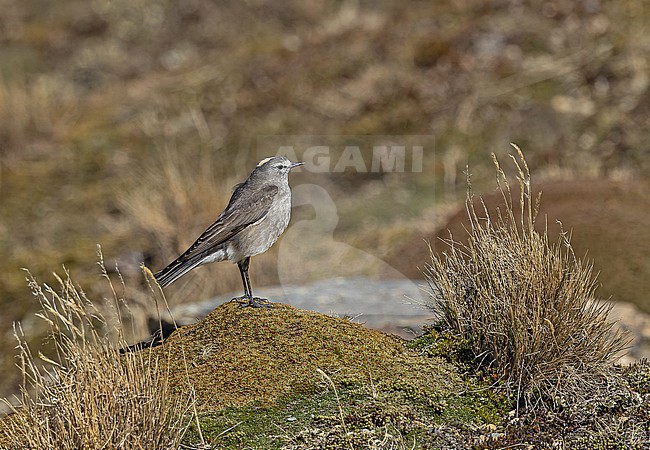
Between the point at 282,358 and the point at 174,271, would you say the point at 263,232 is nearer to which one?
the point at 174,271

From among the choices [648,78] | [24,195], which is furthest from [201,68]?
[648,78]

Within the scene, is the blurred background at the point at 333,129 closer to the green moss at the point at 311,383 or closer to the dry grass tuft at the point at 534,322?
the dry grass tuft at the point at 534,322

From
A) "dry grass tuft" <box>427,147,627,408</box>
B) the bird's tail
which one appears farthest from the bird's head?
"dry grass tuft" <box>427,147,627,408</box>

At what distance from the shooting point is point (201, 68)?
67.2ft

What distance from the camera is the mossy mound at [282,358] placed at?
4645 mm

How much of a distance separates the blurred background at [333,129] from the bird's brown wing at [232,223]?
3.65m

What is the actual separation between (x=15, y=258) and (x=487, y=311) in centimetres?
1030

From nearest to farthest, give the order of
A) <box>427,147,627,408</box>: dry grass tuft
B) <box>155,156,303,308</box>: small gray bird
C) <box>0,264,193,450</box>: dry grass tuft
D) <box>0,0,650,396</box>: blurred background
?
<box>0,264,193,450</box>: dry grass tuft < <box>427,147,627,408</box>: dry grass tuft < <box>155,156,303,308</box>: small gray bird < <box>0,0,650,396</box>: blurred background

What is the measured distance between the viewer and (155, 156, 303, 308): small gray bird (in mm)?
5582

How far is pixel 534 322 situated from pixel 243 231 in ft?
7.06
